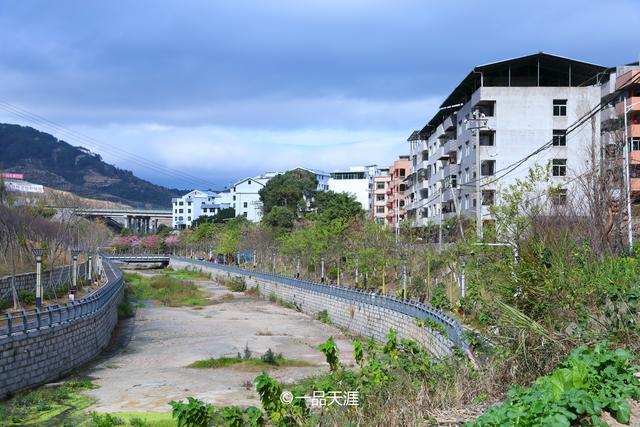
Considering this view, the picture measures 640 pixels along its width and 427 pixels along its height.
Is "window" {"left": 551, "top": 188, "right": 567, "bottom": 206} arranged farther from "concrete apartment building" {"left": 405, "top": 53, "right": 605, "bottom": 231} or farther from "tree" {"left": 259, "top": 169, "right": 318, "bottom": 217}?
"tree" {"left": 259, "top": 169, "right": 318, "bottom": 217}

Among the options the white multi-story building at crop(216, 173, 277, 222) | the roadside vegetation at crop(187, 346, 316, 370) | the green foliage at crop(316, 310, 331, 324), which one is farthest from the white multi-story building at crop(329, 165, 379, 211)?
the roadside vegetation at crop(187, 346, 316, 370)

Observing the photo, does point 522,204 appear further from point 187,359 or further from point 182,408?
point 182,408

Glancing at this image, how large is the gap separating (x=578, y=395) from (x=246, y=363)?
17.5m

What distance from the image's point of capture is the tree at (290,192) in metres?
82.7

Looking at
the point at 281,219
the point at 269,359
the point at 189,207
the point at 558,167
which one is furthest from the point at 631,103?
the point at 189,207

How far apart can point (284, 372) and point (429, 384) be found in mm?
11714

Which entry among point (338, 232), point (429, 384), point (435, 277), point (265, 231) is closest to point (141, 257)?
point (265, 231)

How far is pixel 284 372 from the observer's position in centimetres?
2097

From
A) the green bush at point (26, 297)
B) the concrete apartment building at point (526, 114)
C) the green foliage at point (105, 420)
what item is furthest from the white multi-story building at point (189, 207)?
the green foliage at point (105, 420)

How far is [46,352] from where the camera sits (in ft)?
62.4

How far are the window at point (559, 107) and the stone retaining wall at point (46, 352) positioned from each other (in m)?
33.1

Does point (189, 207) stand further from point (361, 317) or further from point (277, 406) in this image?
point (277, 406)

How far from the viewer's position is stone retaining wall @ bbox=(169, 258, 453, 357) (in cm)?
1939

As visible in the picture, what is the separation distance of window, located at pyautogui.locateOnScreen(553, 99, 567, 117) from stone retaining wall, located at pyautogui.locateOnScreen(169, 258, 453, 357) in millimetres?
21091
